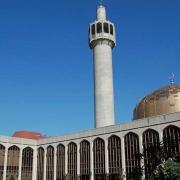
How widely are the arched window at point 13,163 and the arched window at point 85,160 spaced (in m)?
13.2

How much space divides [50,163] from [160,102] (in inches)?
915

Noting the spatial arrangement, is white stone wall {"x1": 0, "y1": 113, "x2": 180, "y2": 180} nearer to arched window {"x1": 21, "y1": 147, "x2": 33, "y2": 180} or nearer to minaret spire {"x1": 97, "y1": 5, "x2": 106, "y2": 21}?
arched window {"x1": 21, "y1": 147, "x2": 33, "y2": 180}

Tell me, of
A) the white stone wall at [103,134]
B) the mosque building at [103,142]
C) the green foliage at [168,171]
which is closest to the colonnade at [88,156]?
the mosque building at [103,142]

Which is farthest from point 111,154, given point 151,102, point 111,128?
point 151,102

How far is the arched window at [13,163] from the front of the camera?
211 ft

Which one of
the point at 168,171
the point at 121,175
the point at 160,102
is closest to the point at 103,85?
the point at 160,102

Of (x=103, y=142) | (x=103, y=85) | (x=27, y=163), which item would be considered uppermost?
(x=103, y=85)

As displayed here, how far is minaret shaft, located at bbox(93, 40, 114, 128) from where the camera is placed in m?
66.2

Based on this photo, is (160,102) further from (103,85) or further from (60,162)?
(60,162)

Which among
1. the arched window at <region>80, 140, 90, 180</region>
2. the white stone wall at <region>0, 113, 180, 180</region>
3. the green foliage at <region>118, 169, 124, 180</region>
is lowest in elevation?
the green foliage at <region>118, 169, 124, 180</region>

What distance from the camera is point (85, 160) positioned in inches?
2345

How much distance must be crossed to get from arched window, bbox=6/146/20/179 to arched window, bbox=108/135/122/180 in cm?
1913

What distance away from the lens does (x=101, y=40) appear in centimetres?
7250

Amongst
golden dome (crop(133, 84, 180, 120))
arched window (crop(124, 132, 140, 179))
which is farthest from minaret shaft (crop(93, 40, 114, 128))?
arched window (crop(124, 132, 140, 179))
